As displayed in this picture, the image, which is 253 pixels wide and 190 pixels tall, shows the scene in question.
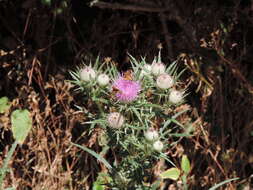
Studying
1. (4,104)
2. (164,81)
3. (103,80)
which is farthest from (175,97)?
(4,104)

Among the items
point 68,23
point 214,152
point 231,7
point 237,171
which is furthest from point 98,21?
point 237,171

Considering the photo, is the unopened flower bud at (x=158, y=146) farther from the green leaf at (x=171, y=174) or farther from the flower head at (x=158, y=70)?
the green leaf at (x=171, y=174)

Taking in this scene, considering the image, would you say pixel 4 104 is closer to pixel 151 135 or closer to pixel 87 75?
pixel 87 75

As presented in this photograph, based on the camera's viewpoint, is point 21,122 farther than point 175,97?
Yes

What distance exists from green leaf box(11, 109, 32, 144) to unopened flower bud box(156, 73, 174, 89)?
1407 mm

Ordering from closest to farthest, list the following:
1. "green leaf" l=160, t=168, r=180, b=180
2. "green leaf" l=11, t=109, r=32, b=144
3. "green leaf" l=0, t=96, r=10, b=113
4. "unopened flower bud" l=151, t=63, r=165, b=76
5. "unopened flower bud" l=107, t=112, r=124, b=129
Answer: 1. "unopened flower bud" l=107, t=112, r=124, b=129
2. "unopened flower bud" l=151, t=63, r=165, b=76
3. "green leaf" l=160, t=168, r=180, b=180
4. "green leaf" l=11, t=109, r=32, b=144
5. "green leaf" l=0, t=96, r=10, b=113

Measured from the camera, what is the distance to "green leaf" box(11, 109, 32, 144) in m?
3.16

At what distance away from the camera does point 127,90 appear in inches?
79.4

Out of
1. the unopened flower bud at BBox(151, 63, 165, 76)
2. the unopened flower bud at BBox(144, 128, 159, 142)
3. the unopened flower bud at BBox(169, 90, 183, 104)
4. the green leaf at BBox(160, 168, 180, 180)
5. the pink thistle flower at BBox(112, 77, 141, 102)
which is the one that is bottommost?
the green leaf at BBox(160, 168, 180, 180)

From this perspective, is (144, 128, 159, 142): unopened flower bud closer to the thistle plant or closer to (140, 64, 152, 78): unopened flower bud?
the thistle plant

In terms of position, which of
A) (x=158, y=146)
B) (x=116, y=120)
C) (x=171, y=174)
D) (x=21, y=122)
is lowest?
(x=171, y=174)

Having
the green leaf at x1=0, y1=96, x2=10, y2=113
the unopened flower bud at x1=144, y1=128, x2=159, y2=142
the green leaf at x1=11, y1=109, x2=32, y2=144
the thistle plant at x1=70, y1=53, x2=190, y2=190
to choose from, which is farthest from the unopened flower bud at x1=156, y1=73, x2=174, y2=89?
the green leaf at x1=0, y1=96, x2=10, y2=113

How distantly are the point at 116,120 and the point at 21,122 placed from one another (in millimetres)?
1395

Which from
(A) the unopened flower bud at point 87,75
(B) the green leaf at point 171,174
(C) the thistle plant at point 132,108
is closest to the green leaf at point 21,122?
(B) the green leaf at point 171,174
